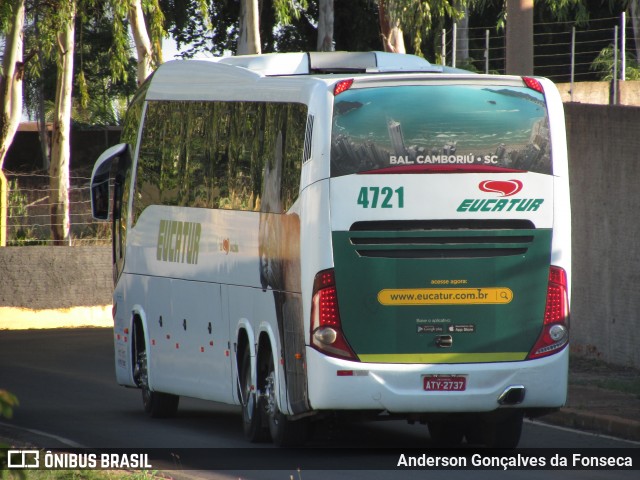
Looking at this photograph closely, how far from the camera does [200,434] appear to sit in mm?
15188

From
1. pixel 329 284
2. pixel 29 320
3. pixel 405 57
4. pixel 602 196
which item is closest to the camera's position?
pixel 329 284

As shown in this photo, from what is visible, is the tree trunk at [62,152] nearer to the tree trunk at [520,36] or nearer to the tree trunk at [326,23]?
the tree trunk at [326,23]

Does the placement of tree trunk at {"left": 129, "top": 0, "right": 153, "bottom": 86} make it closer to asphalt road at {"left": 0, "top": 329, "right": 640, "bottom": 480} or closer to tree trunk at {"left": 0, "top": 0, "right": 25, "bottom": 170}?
tree trunk at {"left": 0, "top": 0, "right": 25, "bottom": 170}

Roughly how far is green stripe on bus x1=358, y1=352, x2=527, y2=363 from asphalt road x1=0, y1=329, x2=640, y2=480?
0.90 meters

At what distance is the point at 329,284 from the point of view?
40.1ft

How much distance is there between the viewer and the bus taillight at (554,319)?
40.9 feet

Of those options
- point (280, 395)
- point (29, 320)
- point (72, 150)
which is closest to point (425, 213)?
point (280, 395)

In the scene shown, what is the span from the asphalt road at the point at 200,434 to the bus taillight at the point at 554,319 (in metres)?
1.06

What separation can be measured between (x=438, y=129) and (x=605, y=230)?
8479 millimetres

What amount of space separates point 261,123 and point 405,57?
2.36m

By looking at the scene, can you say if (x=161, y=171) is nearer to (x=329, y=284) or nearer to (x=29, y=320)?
(x=329, y=284)

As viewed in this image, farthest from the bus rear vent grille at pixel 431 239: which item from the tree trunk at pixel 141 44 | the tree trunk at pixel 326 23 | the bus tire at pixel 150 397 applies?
the tree trunk at pixel 326 23

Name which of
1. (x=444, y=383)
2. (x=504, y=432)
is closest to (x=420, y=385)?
(x=444, y=383)

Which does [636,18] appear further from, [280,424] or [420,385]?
[420,385]
